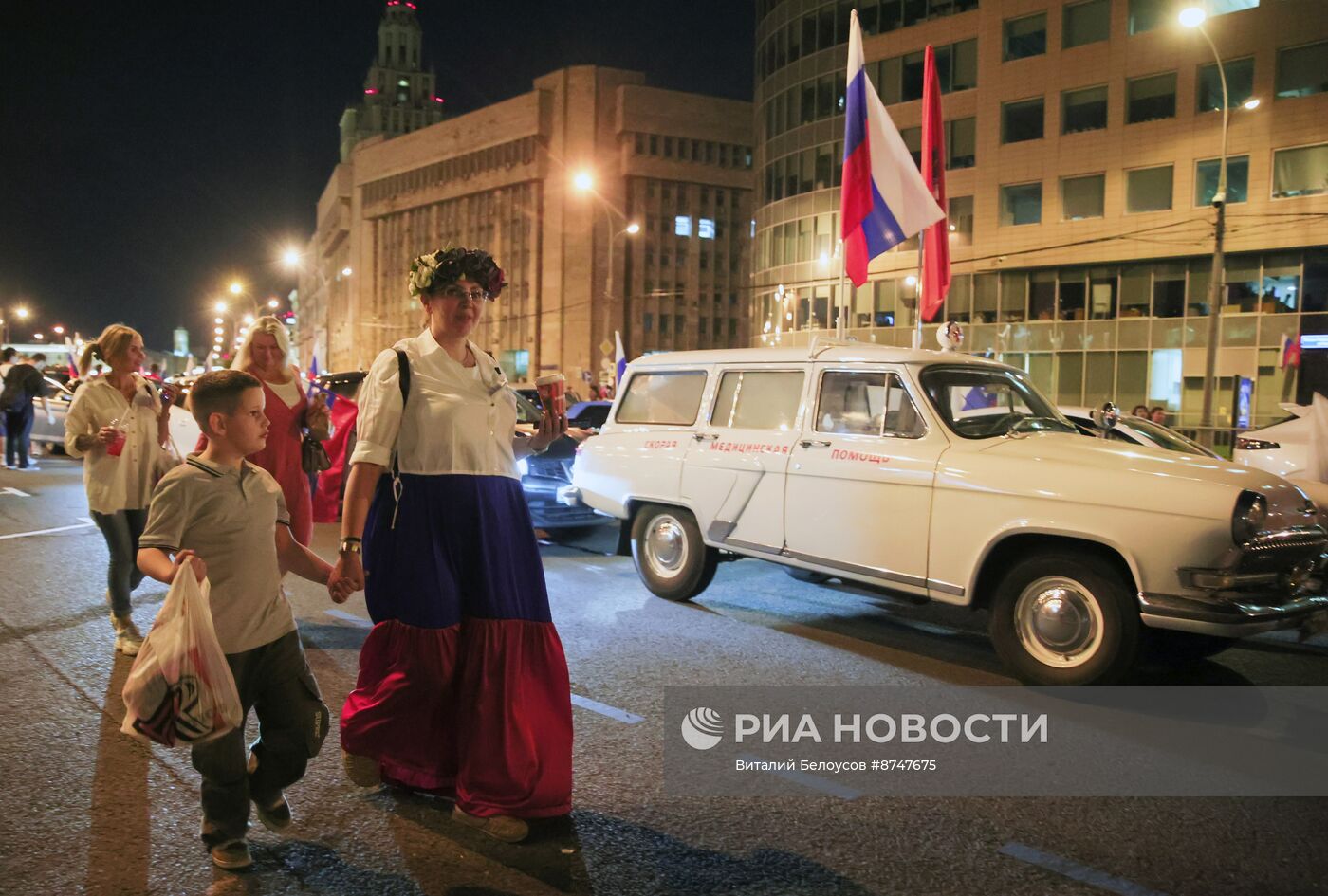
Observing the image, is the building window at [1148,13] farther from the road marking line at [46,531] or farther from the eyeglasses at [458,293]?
the eyeglasses at [458,293]

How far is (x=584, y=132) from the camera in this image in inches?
3194

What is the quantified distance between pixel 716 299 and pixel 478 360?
82.0 m

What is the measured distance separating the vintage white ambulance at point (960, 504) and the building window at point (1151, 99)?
32234 mm

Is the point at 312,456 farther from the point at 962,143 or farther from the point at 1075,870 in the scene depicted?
the point at 962,143

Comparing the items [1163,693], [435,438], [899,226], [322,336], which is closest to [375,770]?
[435,438]

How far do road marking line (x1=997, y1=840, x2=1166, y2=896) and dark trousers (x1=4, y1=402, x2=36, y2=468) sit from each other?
1785cm

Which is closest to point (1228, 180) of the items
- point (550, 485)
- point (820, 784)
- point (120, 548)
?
point (550, 485)

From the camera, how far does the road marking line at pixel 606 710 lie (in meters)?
4.77

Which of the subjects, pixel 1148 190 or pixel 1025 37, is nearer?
pixel 1148 190

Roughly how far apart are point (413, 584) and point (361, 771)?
38.5 inches

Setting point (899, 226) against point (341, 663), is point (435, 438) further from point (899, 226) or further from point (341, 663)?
point (899, 226)

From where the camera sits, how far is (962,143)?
39.0 m

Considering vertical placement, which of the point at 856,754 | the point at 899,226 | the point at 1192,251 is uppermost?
the point at 1192,251

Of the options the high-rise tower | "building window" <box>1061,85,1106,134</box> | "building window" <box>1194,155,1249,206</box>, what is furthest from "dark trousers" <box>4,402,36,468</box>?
the high-rise tower
